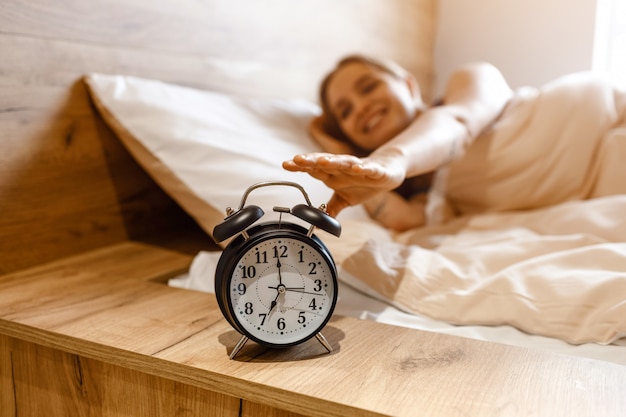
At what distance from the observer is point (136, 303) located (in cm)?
97

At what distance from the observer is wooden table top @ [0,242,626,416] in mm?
655

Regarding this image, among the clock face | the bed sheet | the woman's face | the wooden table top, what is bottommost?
the bed sheet

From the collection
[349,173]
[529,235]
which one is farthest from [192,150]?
[529,235]

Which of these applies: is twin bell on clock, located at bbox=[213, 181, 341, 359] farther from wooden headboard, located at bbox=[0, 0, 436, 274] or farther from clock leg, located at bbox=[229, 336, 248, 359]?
wooden headboard, located at bbox=[0, 0, 436, 274]

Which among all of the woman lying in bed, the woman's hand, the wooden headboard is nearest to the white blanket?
the woman lying in bed

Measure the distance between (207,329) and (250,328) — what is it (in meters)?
0.14

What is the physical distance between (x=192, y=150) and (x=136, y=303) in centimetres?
33

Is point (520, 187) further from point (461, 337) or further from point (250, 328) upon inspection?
point (250, 328)

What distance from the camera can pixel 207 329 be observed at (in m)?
0.86

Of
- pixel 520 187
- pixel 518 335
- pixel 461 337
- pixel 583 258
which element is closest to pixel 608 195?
pixel 520 187

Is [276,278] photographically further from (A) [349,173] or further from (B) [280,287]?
(A) [349,173]

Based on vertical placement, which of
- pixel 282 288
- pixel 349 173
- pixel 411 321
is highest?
pixel 349 173

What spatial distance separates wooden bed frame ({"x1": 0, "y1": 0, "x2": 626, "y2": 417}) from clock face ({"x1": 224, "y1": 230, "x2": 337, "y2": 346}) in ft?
0.13

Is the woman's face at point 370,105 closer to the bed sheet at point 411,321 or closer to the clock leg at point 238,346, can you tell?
the bed sheet at point 411,321
